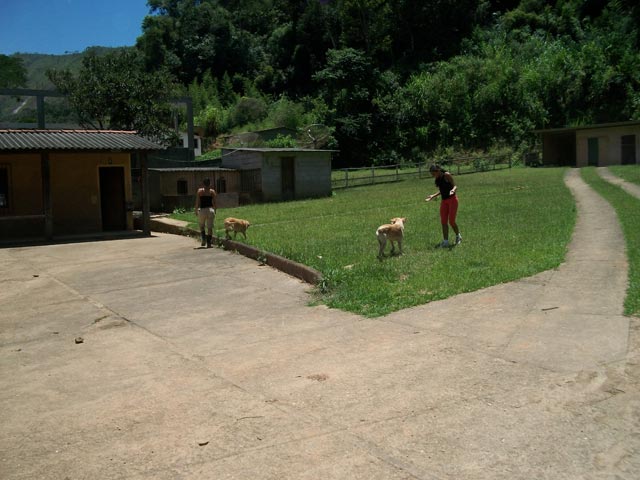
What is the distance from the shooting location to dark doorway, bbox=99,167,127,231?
20.1 metres

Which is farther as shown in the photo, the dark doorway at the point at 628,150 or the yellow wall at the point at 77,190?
the dark doorway at the point at 628,150

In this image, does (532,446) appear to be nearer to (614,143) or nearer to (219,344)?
(219,344)

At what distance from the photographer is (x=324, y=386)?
5262 millimetres

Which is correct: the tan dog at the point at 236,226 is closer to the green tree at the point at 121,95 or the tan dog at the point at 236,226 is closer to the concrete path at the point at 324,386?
the concrete path at the point at 324,386

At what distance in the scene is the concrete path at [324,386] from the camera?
396cm

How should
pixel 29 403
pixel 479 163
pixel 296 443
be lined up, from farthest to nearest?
1. pixel 479 163
2. pixel 29 403
3. pixel 296 443

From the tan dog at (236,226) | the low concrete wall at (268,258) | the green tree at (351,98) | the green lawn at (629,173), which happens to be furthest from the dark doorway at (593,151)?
the tan dog at (236,226)

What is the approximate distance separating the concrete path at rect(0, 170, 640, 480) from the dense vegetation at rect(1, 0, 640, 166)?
25.1 metres

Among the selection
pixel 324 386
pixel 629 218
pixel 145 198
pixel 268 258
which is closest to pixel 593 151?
pixel 629 218

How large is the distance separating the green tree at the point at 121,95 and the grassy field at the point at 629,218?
64.1 ft

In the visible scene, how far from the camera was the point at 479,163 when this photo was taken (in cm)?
4072

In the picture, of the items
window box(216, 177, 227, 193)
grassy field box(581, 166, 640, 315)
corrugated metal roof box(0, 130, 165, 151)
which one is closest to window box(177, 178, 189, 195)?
window box(216, 177, 227, 193)

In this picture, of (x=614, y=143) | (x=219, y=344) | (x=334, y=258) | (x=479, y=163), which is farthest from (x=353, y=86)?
(x=219, y=344)

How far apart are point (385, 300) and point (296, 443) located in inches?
158
